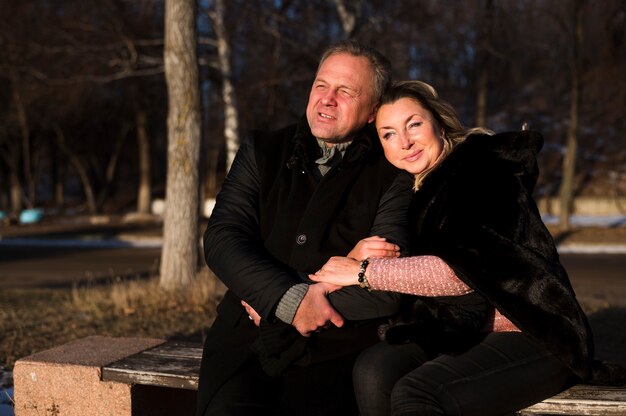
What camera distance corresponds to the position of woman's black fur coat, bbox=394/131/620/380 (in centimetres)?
289

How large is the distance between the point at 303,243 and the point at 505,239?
793 mm

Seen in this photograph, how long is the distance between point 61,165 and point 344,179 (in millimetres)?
41177

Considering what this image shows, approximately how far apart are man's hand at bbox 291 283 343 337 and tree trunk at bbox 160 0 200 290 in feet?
19.7

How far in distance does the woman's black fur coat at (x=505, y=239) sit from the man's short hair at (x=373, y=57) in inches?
19.0

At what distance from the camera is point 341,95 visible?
3.37m

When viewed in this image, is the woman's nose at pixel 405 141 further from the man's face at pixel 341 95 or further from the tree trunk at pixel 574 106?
the tree trunk at pixel 574 106

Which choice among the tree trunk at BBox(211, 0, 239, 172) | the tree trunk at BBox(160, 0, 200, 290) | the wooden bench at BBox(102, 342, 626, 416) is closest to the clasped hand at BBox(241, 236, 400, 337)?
the wooden bench at BBox(102, 342, 626, 416)

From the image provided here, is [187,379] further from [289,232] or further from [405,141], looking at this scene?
[405,141]

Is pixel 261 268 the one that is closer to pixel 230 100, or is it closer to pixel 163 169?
pixel 230 100

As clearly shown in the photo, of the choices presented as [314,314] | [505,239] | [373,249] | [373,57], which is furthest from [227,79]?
[505,239]

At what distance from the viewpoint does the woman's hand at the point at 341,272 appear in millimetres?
3076

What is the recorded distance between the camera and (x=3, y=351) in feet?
20.8

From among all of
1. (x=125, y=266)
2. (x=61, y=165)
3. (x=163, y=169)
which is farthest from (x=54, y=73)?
(x=163, y=169)

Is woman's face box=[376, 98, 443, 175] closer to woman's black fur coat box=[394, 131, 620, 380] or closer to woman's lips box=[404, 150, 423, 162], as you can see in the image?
woman's lips box=[404, 150, 423, 162]
